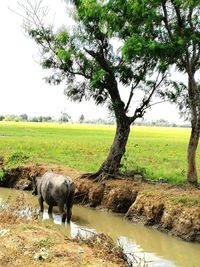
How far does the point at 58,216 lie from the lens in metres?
15.5

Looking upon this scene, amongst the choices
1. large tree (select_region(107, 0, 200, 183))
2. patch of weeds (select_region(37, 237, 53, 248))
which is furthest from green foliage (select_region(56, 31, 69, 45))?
patch of weeds (select_region(37, 237, 53, 248))

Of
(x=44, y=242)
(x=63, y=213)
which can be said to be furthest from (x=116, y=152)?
(x=44, y=242)

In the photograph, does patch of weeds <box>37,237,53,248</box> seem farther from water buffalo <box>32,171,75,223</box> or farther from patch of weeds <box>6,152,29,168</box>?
patch of weeds <box>6,152,29,168</box>

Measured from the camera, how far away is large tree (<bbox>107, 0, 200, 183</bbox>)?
600 inches

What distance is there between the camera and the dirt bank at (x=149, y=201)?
42.6 ft

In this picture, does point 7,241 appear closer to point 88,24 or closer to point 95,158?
point 88,24

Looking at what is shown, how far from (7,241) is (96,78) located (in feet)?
32.5

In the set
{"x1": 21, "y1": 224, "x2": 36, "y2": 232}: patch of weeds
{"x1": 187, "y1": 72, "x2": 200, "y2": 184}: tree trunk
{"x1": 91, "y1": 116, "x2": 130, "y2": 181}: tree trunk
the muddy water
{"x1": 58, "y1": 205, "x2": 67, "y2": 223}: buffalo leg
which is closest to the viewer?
{"x1": 21, "y1": 224, "x2": 36, "y2": 232}: patch of weeds

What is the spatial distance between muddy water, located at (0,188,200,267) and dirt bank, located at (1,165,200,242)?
1.22 ft

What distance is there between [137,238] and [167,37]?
8283 millimetres

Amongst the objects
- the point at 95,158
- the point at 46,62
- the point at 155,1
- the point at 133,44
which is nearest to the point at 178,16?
the point at 155,1

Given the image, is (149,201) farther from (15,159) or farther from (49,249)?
(15,159)

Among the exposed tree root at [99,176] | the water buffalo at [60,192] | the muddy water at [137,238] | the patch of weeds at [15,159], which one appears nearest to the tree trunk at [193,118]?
the exposed tree root at [99,176]

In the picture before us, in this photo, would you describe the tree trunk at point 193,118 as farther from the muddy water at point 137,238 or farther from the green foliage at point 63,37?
the green foliage at point 63,37
